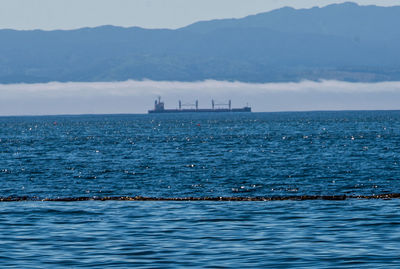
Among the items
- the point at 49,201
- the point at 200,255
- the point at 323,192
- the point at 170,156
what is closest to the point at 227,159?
the point at 170,156

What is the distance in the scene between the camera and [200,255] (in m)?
25.6

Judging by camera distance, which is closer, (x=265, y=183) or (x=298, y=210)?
(x=298, y=210)

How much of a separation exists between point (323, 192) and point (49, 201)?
53.5ft

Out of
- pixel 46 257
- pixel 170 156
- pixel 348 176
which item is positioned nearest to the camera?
pixel 46 257

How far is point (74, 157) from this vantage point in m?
93.5

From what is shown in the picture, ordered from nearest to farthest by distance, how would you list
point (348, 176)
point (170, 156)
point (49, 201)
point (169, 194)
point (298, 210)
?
point (298, 210), point (49, 201), point (169, 194), point (348, 176), point (170, 156)

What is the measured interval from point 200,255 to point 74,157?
69166mm

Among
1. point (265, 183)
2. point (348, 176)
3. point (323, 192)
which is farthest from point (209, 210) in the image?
point (348, 176)

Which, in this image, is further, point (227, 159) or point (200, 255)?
point (227, 159)

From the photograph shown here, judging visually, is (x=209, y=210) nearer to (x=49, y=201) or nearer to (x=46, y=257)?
(x=49, y=201)

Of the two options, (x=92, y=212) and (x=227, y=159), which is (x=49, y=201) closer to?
(x=92, y=212)

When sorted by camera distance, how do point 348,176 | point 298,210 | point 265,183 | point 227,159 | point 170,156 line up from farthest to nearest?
point 170,156 < point 227,159 < point 348,176 < point 265,183 < point 298,210

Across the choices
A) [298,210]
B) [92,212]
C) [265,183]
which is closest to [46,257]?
[92,212]

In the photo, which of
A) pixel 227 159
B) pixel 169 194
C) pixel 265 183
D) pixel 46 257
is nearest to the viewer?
pixel 46 257
